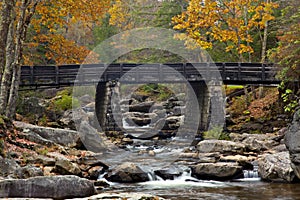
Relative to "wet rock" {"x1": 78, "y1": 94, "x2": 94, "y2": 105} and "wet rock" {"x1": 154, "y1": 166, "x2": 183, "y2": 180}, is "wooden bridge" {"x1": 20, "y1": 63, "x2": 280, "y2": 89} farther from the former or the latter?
"wet rock" {"x1": 154, "y1": 166, "x2": 183, "y2": 180}

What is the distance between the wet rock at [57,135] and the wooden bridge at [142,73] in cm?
739

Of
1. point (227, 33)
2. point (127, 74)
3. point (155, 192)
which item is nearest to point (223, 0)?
point (227, 33)

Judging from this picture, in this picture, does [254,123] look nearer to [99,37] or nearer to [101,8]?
[101,8]

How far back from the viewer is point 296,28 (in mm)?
16688

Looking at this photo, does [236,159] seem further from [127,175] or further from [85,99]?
[85,99]

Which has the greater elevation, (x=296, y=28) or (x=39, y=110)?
(x=296, y=28)

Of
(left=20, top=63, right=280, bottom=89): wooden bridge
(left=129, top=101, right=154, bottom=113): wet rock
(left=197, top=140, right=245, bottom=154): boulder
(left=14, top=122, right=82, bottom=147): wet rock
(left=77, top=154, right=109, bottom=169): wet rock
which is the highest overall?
(left=20, top=63, right=280, bottom=89): wooden bridge

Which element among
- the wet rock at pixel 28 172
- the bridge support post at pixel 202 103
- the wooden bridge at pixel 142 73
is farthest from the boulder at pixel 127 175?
the wooden bridge at pixel 142 73

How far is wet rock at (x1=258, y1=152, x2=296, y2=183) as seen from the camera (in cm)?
1234

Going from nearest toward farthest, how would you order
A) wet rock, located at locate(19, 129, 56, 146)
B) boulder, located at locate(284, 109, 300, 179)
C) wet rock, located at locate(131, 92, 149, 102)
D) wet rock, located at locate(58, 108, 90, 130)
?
boulder, located at locate(284, 109, 300, 179), wet rock, located at locate(19, 129, 56, 146), wet rock, located at locate(58, 108, 90, 130), wet rock, located at locate(131, 92, 149, 102)

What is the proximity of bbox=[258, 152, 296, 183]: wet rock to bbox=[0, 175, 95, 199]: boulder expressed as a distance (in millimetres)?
6371

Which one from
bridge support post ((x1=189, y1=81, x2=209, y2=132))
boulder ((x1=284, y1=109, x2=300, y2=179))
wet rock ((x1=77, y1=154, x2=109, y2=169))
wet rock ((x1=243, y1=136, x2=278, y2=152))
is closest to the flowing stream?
boulder ((x1=284, y1=109, x2=300, y2=179))

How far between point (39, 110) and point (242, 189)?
1695cm

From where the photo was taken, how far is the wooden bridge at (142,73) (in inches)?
982
